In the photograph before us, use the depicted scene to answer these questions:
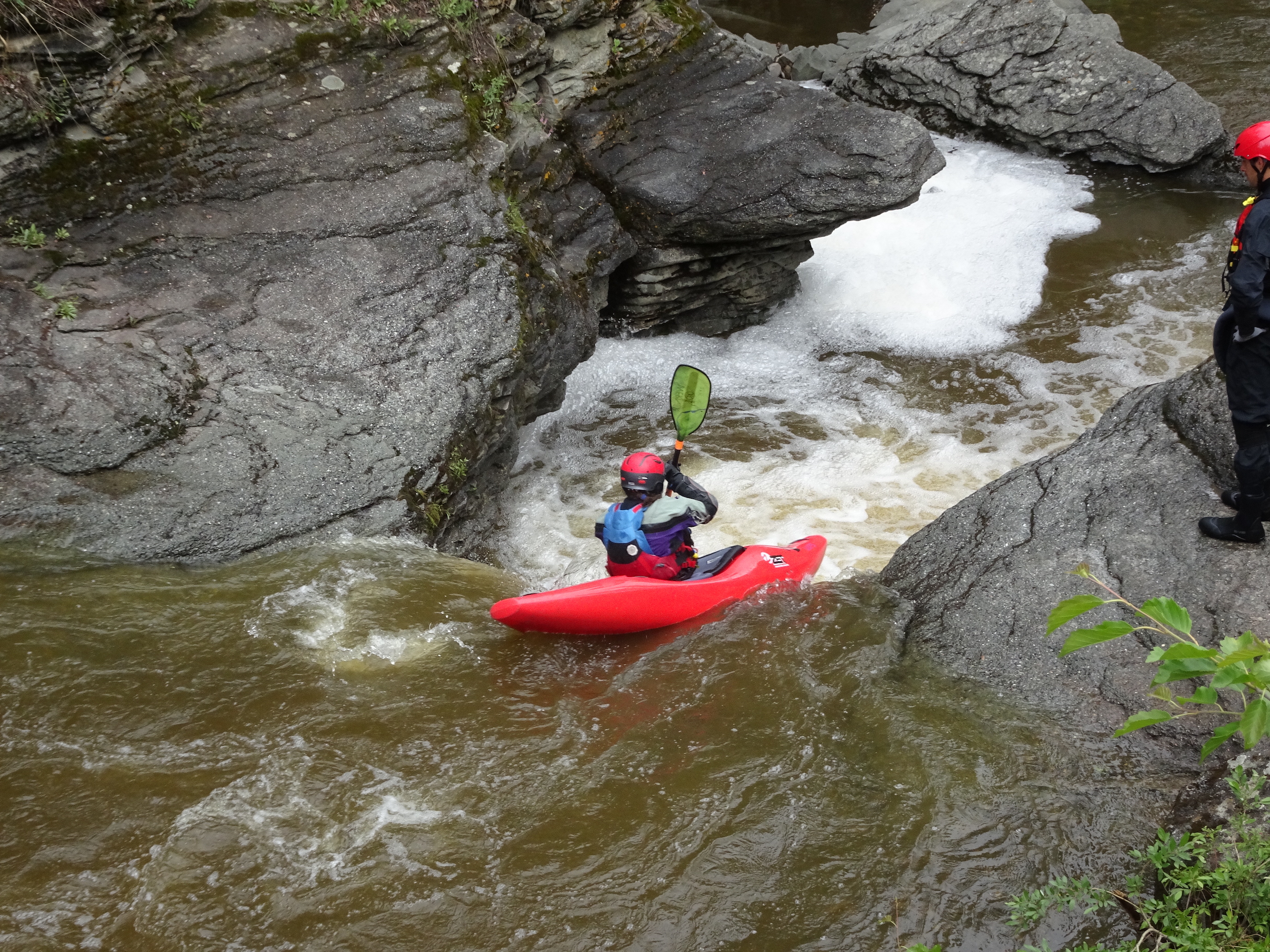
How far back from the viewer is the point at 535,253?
19.5 feet

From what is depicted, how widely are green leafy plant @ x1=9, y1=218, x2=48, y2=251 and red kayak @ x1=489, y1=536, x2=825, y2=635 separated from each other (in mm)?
2942

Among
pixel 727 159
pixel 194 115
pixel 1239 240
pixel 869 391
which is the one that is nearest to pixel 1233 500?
pixel 1239 240

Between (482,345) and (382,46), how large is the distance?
2030mm

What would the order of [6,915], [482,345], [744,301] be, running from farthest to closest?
[744,301] → [482,345] → [6,915]

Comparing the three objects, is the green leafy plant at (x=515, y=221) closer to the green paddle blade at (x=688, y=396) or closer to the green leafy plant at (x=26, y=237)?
the green paddle blade at (x=688, y=396)

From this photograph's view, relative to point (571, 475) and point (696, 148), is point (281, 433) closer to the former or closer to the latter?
point (571, 475)

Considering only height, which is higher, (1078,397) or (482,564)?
(482,564)

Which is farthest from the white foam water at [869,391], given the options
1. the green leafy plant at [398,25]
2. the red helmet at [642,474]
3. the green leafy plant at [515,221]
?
the green leafy plant at [398,25]

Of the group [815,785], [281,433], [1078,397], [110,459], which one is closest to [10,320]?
[110,459]

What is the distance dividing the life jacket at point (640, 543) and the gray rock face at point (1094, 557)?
1.00 meters

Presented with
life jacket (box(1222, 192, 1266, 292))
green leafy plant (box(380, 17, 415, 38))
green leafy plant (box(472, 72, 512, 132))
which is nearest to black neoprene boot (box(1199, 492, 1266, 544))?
life jacket (box(1222, 192, 1266, 292))

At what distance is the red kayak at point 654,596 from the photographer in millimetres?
4047

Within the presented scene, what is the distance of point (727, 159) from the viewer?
7.01 metres

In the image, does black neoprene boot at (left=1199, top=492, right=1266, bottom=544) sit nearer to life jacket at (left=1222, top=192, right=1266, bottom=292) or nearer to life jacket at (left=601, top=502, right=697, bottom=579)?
life jacket at (left=1222, top=192, right=1266, bottom=292)
